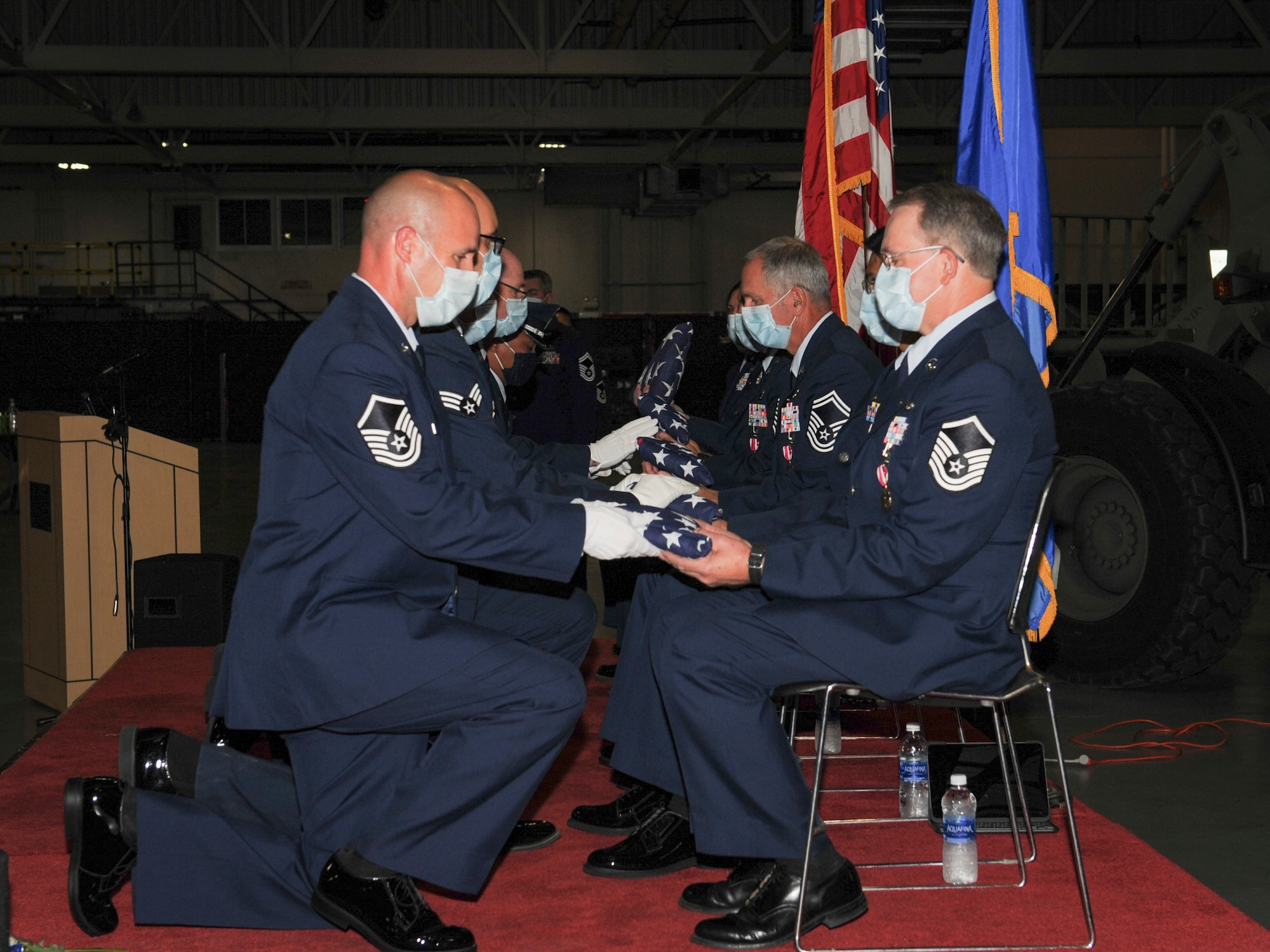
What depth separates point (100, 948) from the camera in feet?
8.00

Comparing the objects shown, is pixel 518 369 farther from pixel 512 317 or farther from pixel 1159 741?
pixel 1159 741

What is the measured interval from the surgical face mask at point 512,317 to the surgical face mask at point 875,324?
1502 millimetres

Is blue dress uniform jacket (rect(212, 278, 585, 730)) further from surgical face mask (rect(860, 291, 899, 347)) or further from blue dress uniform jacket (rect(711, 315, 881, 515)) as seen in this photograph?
blue dress uniform jacket (rect(711, 315, 881, 515))

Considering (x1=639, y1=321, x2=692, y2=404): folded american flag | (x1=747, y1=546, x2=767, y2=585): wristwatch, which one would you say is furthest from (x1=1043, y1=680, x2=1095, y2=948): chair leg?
Answer: (x1=639, y1=321, x2=692, y2=404): folded american flag

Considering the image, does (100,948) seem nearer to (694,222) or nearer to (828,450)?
(828,450)

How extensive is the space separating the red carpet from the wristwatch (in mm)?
728

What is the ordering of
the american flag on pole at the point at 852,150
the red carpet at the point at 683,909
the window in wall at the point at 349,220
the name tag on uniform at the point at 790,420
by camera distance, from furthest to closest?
the window in wall at the point at 349,220 → the american flag on pole at the point at 852,150 → the name tag on uniform at the point at 790,420 → the red carpet at the point at 683,909

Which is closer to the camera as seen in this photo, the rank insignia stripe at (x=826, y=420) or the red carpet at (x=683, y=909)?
the red carpet at (x=683, y=909)

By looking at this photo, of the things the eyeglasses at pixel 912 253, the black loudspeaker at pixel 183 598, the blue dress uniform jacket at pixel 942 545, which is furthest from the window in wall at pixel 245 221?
the blue dress uniform jacket at pixel 942 545

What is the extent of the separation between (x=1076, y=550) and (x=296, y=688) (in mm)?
3553

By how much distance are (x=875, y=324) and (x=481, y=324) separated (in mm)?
1309

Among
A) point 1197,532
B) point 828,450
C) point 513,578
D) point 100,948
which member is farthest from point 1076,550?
point 100,948

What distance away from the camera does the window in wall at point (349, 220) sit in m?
25.0

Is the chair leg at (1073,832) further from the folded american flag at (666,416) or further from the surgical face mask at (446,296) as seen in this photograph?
the folded american flag at (666,416)
